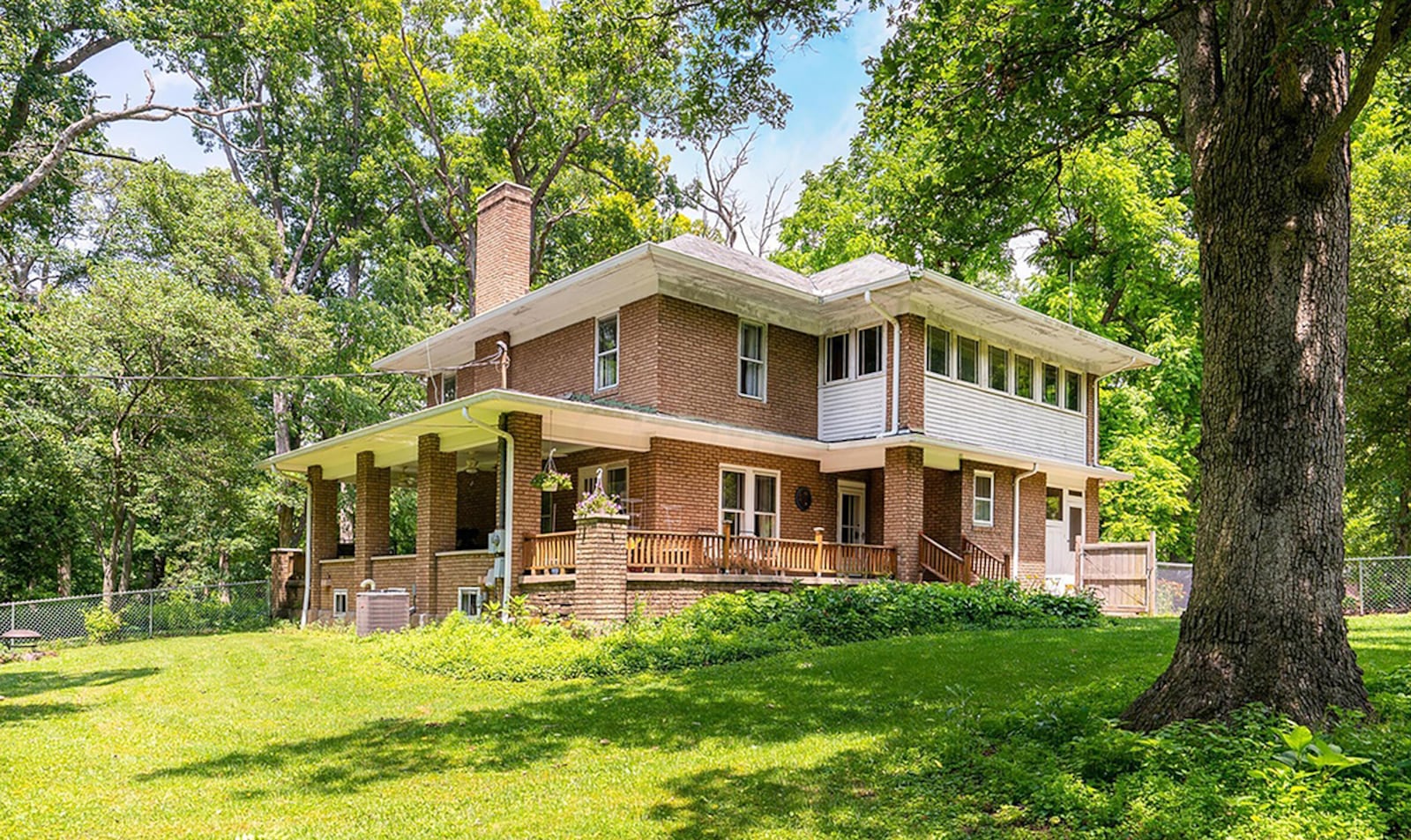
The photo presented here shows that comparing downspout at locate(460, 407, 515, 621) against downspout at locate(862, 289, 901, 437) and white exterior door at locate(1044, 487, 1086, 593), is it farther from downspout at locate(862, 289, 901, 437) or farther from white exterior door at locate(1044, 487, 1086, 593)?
white exterior door at locate(1044, 487, 1086, 593)

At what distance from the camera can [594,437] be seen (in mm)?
16094

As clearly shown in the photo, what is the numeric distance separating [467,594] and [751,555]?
5.06 metres

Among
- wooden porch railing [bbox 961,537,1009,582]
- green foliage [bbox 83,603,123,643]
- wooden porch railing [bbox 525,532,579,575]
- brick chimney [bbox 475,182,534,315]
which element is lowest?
green foliage [bbox 83,603,123,643]

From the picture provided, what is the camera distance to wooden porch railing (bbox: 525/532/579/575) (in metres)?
14.6

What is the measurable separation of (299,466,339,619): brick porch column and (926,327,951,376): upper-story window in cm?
1402

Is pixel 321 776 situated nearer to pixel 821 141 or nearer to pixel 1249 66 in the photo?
pixel 1249 66

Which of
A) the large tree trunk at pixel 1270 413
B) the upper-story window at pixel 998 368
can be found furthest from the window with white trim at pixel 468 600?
the large tree trunk at pixel 1270 413

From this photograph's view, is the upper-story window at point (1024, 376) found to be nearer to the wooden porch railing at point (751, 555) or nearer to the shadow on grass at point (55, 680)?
the wooden porch railing at point (751, 555)

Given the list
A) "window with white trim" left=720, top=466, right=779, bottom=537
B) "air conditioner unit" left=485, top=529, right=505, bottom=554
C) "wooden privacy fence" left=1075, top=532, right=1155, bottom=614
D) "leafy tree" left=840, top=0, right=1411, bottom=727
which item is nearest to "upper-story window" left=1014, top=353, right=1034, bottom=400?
"wooden privacy fence" left=1075, top=532, right=1155, bottom=614

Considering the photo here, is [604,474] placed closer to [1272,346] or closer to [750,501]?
[750,501]

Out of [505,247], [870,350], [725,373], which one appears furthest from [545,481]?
[505,247]

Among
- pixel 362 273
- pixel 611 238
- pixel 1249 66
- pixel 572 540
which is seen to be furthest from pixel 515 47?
pixel 1249 66

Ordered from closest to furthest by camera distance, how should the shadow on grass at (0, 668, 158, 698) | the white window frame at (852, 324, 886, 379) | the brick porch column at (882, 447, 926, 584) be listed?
the shadow on grass at (0, 668, 158, 698) → the brick porch column at (882, 447, 926, 584) → the white window frame at (852, 324, 886, 379)

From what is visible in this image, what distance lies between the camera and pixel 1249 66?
6547mm
